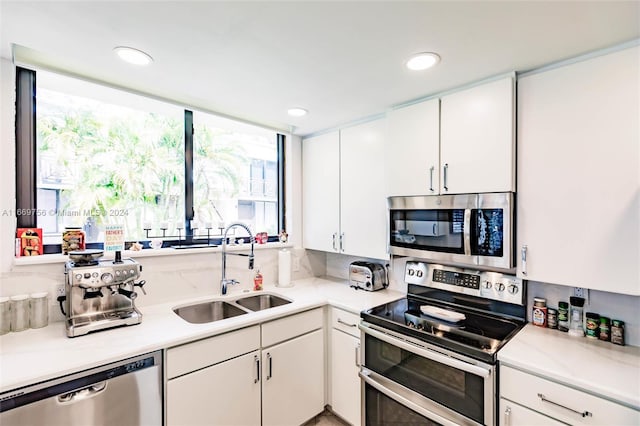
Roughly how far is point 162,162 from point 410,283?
2.09 m

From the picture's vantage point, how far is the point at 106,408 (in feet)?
4.16

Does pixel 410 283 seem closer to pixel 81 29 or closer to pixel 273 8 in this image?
pixel 273 8

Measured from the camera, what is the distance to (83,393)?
1219 millimetres

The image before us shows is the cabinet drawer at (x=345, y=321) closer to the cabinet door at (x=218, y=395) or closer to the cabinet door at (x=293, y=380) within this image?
the cabinet door at (x=293, y=380)

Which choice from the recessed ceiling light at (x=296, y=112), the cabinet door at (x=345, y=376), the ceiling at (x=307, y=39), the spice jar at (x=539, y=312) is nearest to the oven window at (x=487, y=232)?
the spice jar at (x=539, y=312)

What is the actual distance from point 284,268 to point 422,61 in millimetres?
1805

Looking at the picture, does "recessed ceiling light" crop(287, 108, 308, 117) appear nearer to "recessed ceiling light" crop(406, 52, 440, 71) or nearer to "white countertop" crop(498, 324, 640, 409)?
"recessed ceiling light" crop(406, 52, 440, 71)

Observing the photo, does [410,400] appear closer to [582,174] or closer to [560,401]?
[560,401]

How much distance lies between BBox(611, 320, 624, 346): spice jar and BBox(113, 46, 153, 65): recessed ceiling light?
261 centimetres

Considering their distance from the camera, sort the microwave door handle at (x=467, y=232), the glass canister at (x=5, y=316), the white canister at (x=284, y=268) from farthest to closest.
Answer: the white canister at (x=284, y=268), the microwave door handle at (x=467, y=232), the glass canister at (x=5, y=316)

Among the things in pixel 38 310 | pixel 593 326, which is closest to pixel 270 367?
pixel 38 310

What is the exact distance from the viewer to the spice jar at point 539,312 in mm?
1609

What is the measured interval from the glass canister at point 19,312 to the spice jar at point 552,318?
2754 mm

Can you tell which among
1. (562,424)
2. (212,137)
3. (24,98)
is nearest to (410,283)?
(562,424)
